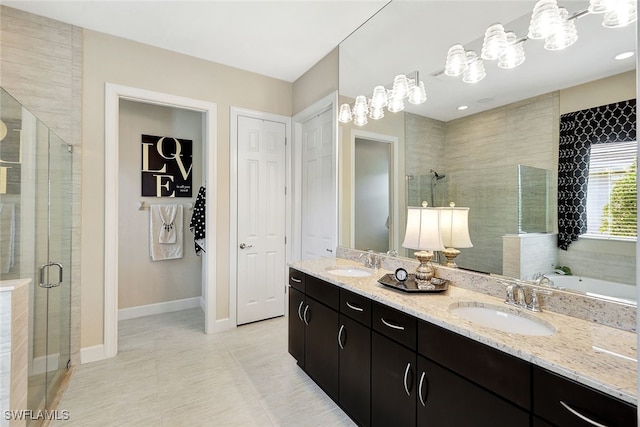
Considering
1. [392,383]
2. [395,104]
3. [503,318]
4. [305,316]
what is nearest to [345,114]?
[395,104]

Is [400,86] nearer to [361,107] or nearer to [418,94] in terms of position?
[418,94]

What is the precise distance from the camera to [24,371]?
1.56 meters

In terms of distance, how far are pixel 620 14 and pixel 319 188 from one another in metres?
2.49

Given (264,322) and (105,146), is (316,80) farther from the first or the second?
(264,322)

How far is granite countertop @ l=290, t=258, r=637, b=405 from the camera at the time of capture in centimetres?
85

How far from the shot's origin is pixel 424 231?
184 centimetres

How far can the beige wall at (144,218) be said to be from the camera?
3525 mm

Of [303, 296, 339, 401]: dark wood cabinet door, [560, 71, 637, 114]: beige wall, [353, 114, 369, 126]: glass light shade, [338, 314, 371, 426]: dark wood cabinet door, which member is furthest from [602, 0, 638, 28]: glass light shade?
A: [303, 296, 339, 401]: dark wood cabinet door

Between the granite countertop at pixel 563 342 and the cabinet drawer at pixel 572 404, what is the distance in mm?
22

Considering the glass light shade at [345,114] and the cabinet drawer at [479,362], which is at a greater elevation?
the glass light shade at [345,114]

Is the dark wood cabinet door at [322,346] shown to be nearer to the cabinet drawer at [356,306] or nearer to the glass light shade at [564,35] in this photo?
the cabinet drawer at [356,306]

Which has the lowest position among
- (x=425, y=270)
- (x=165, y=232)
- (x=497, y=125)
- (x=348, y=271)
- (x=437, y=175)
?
(x=348, y=271)

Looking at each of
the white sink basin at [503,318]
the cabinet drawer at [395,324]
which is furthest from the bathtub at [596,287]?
the cabinet drawer at [395,324]

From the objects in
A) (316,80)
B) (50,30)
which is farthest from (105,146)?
(316,80)
